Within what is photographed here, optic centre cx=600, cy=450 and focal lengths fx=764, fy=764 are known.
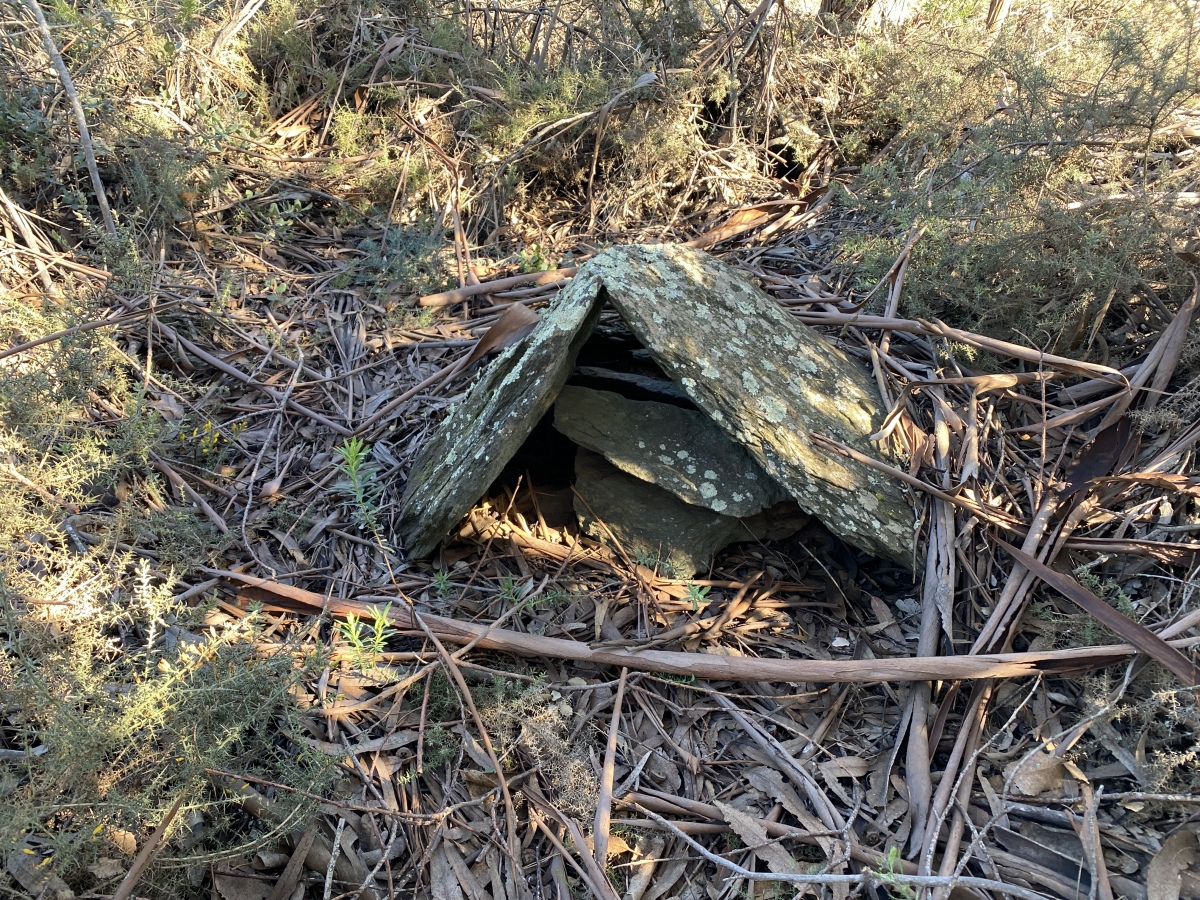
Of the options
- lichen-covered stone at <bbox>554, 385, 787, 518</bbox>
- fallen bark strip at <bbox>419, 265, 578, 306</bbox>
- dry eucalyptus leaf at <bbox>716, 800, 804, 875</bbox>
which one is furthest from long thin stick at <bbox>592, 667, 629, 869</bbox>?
fallen bark strip at <bbox>419, 265, 578, 306</bbox>

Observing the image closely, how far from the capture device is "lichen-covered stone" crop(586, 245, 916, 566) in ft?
8.34

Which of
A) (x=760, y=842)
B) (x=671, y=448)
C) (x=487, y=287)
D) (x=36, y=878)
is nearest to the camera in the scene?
(x=36, y=878)

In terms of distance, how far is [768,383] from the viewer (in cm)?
277

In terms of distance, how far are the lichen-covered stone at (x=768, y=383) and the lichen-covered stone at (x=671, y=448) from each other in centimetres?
22

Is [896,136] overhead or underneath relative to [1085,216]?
overhead

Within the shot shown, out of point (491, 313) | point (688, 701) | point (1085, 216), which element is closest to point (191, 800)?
point (688, 701)

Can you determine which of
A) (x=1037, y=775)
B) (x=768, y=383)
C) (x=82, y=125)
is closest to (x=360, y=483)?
(x=768, y=383)

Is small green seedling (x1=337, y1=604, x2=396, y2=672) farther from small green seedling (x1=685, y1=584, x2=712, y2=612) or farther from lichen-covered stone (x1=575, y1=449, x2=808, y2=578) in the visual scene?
small green seedling (x1=685, y1=584, x2=712, y2=612)

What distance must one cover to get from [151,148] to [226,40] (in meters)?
0.98

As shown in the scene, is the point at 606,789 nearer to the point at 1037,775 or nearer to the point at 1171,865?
the point at 1037,775

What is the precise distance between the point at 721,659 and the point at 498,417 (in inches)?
43.6

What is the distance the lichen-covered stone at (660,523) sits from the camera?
9.36 ft

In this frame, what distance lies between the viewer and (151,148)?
13.7 ft

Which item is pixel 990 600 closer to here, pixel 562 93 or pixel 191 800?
pixel 191 800
